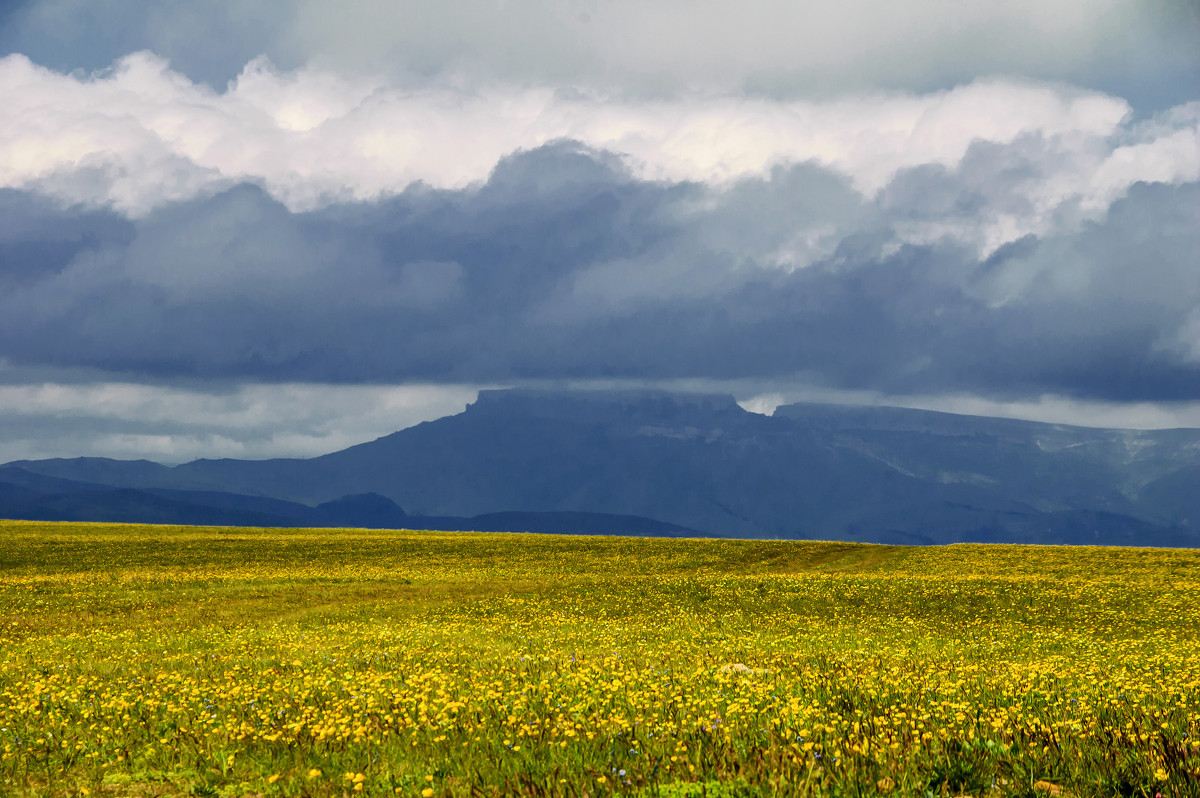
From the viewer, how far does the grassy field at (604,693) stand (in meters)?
9.47

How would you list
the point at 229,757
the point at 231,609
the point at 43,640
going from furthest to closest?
the point at 231,609, the point at 43,640, the point at 229,757

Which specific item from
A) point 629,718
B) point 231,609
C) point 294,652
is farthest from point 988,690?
point 231,609

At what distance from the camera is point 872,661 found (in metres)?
19.0

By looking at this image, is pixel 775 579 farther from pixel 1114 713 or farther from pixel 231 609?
pixel 1114 713

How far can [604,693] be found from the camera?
13852 mm

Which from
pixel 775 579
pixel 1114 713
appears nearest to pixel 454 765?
pixel 1114 713

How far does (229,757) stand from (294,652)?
11327 millimetres

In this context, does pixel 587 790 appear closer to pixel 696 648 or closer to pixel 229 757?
pixel 229 757

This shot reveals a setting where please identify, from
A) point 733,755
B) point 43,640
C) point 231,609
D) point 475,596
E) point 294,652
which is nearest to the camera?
point 733,755

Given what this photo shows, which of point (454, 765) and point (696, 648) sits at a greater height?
point (454, 765)

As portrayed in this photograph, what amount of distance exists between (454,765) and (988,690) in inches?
390

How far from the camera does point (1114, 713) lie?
12.0 m

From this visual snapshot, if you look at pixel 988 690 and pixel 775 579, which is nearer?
pixel 988 690

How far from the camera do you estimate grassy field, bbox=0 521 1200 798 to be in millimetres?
9469
